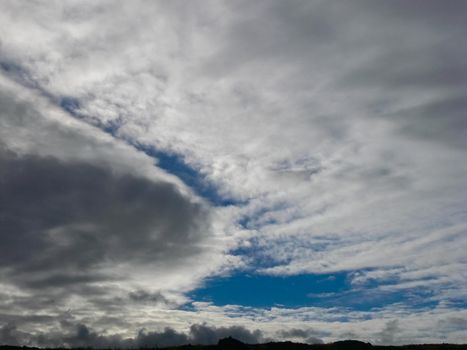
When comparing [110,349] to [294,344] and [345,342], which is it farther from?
[345,342]

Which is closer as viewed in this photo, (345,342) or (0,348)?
(0,348)

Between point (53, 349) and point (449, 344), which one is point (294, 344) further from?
point (53, 349)

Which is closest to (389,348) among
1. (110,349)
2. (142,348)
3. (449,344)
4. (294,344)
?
(449,344)

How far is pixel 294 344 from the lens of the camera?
4134cm

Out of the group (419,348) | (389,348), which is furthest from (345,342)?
(419,348)

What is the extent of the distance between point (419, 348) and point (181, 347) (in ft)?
69.9

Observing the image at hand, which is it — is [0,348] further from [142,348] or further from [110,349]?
[142,348]

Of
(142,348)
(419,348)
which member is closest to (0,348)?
(142,348)

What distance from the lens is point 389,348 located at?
42.3 metres

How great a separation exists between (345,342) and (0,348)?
29.9 meters

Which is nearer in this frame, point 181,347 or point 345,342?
point 181,347

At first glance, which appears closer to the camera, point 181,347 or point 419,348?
point 181,347

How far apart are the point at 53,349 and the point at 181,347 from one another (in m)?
11.3

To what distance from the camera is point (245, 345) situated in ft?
133
